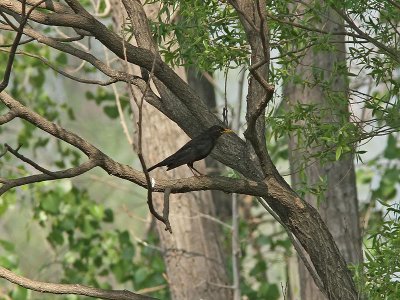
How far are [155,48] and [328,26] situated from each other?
2.84 metres

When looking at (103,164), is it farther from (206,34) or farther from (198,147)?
(206,34)

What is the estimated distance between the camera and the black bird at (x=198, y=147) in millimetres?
6195

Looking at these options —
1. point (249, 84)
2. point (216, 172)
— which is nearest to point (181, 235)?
point (249, 84)

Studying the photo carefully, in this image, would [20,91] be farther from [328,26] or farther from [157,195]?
[328,26]

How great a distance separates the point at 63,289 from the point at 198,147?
1.29 m

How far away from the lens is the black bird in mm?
6195

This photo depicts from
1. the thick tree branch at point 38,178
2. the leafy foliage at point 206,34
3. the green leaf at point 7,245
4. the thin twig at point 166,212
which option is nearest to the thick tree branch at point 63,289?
the thick tree branch at point 38,178

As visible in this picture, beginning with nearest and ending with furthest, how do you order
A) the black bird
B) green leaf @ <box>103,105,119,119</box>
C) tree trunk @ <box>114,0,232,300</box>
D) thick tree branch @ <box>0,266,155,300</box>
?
thick tree branch @ <box>0,266,155,300</box>
the black bird
tree trunk @ <box>114,0,232,300</box>
green leaf @ <box>103,105,119,119</box>

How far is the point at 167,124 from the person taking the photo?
1018cm

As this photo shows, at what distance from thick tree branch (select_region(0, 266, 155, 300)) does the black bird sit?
87cm

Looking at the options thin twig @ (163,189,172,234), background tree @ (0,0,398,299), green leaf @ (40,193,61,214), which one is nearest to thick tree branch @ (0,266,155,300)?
background tree @ (0,0,398,299)

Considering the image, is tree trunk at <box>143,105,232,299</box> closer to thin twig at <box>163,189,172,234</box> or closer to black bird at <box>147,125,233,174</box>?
black bird at <box>147,125,233,174</box>

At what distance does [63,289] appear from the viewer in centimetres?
584

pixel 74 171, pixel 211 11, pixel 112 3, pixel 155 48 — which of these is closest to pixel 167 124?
pixel 112 3
